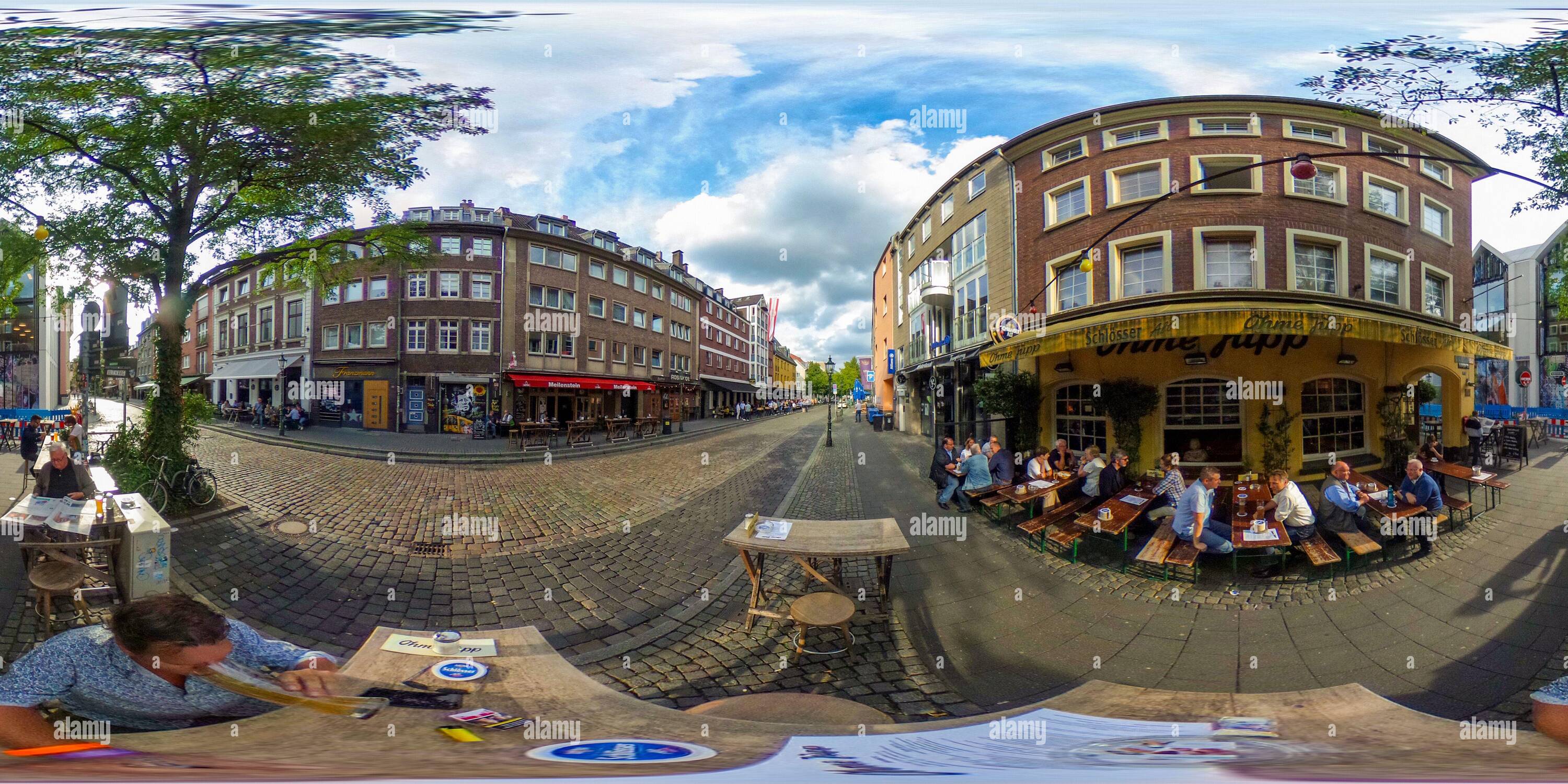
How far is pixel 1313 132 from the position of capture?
49.8 inches

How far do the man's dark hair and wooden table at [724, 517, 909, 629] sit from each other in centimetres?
109

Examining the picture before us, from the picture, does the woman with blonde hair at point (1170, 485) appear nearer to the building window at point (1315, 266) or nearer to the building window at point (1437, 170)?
the building window at point (1315, 266)

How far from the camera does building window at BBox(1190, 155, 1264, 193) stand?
4.24ft

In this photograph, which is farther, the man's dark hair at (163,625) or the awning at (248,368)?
the awning at (248,368)

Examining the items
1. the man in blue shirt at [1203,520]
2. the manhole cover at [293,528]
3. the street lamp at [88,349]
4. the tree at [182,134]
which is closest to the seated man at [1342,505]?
the man in blue shirt at [1203,520]

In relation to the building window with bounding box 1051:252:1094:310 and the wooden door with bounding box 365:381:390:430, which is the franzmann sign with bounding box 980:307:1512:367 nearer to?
the building window with bounding box 1051:252:1094:310

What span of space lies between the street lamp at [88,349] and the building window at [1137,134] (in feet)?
7.98

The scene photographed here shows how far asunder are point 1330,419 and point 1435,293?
416 millimetres

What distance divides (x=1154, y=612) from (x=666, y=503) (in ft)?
4.55

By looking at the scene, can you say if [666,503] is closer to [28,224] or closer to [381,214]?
[381,214]

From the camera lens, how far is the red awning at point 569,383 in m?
1.42

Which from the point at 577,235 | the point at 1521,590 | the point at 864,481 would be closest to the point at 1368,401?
the point at 1521,590

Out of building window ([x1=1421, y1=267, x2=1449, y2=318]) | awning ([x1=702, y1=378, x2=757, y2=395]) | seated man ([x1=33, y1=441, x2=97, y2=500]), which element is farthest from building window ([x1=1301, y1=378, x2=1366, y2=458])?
seated man ([x1=33, y1=441, x2=97, y2=500])

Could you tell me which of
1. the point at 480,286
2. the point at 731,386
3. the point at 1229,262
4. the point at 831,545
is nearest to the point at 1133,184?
the point at 1229,262
